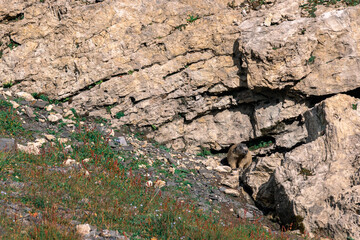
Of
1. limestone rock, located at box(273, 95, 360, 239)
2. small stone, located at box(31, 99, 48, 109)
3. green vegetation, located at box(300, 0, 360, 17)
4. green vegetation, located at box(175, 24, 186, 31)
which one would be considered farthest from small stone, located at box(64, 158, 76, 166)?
green vegetation, located at box(300, 0, 360, 17)

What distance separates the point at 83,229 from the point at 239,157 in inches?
291

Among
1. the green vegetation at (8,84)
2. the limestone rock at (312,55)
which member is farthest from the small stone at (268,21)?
the green vegetation at (8,84)

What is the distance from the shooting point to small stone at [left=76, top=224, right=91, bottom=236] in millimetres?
6037

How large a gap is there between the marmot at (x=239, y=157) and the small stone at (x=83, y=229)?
7.13 meters

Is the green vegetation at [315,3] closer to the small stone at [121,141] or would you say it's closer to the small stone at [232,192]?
the small stone at [232,192]

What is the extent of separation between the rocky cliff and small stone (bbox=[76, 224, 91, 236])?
6050 millimetres

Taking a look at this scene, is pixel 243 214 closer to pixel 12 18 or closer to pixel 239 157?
pixel 239 157

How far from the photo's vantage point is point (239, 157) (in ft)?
40.7

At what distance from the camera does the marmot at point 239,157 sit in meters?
12.3

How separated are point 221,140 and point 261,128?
Result: 5.20 ft

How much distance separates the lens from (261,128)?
12875mm

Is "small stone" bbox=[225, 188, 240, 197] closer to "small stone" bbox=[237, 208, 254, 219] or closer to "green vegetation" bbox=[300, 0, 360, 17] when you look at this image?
"small stone" bbox=[237, 208, 254, 219]

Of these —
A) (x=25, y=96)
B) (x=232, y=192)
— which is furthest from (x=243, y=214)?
(x=25, y=96)

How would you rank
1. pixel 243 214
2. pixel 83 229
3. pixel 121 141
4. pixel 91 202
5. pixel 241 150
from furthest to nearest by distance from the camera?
pixel 241 150
pixel 121 141
pixel 243 214
pixel 91 202
pixel 83 229
